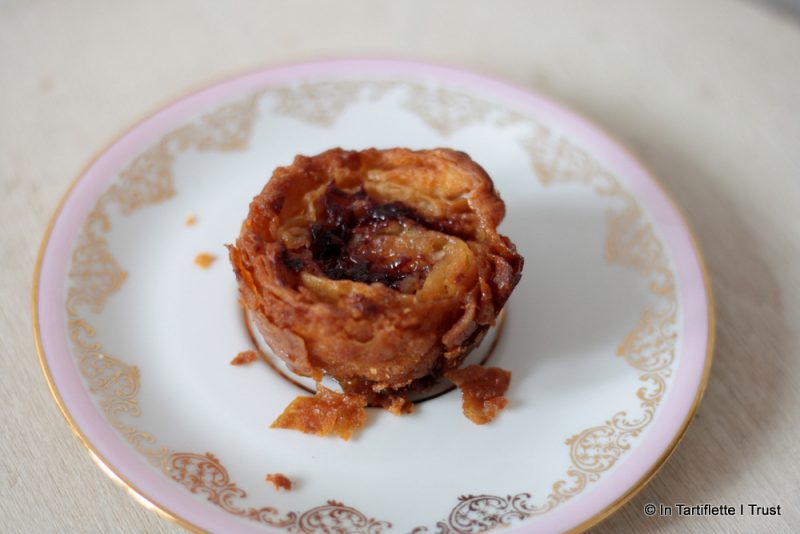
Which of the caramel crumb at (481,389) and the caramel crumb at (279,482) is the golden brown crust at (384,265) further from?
the caramel crumb at (279,482)

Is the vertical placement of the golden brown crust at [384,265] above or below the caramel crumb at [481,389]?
above

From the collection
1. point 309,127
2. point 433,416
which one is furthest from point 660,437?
point 309,127

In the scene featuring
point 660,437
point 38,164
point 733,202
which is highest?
point 733,202

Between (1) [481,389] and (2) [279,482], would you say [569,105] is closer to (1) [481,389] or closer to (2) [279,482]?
(1) [481,389]

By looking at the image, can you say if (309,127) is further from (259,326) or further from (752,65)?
(752,65)

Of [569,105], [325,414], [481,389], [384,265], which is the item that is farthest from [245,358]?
[569,105]

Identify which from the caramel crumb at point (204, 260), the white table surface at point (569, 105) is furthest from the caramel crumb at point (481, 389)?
the caramel crumb at point (204, 260)

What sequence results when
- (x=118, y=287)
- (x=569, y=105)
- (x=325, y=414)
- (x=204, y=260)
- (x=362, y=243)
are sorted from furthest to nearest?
(x=569, y=105), (x=204, y=260), (x=118, y=287), (x=362, y=243), (x=325, y=414)
